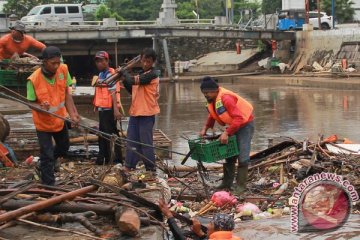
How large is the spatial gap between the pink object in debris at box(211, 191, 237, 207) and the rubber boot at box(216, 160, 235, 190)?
0.69 metres

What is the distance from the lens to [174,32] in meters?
42.8

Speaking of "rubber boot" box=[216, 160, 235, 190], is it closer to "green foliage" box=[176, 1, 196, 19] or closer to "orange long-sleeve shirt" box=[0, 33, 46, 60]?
"orange long-sleeve shirt" box=[0, 33, 46, 60]

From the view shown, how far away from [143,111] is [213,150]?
3.60 feet

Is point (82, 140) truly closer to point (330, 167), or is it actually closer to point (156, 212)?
point (330, 167)

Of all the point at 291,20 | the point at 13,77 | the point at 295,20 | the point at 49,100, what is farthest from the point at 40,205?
the point at 295,20

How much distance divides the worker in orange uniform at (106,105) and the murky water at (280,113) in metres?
2.98

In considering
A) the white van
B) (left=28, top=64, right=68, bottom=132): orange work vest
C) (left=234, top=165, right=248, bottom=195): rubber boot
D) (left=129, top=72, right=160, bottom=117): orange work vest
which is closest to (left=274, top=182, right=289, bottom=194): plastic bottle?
(left=234, top=165, right=248, bottom=195): rubber boot

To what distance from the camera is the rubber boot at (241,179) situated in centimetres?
813

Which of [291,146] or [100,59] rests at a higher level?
[100,59]

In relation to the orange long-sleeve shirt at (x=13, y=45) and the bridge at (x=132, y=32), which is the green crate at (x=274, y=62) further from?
the orange long-sleeve shirt at (x=13, y=45)

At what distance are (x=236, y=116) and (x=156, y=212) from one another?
2427 mm

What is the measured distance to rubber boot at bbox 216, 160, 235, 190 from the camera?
8.20m

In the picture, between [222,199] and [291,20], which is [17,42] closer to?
[222,199]

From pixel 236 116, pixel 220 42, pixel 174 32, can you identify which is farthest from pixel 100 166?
pixel 220 42
